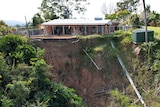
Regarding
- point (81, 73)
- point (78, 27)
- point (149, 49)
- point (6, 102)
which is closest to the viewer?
point (6, 102)

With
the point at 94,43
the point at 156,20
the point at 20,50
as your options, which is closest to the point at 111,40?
the point at 94,43

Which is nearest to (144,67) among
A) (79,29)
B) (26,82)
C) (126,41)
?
(126,41)

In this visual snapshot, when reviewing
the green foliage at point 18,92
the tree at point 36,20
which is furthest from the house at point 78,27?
the green foliage at point 18,92

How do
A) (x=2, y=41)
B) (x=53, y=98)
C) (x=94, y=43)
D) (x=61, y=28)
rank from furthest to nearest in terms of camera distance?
(x=61, y=28)
(x=94, y=43)
(x=2, y=41)
(x=53, y=98)

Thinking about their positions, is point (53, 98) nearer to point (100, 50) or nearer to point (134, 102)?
point (134, 102)

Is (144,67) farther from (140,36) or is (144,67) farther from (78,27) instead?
(78,27)

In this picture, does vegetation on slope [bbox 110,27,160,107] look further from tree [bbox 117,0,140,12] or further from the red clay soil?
tree [bbox 117,0,140,12]

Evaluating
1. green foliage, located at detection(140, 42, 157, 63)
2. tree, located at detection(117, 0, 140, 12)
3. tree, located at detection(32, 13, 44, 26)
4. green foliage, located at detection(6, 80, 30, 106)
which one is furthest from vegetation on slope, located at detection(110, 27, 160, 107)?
tree, located at detection(117, 0, 140, 12)
